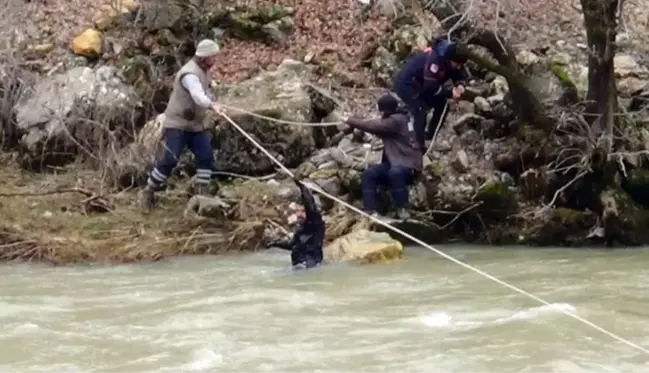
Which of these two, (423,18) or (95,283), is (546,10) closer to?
(423,18)

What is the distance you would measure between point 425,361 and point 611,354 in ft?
3.57

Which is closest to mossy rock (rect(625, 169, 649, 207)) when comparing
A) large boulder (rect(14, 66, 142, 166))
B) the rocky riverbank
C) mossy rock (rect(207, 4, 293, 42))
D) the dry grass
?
the rocky riverbank

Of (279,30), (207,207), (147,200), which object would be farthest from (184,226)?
(279,30)

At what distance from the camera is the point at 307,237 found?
9656mm

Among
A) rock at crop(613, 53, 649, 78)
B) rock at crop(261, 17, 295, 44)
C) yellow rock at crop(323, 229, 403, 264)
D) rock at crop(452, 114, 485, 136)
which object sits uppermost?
rock at crop(261, 17, 295, 44)

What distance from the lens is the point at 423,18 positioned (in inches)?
555

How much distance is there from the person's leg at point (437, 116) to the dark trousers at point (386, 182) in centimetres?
128

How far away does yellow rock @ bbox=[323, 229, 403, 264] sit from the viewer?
391 inches

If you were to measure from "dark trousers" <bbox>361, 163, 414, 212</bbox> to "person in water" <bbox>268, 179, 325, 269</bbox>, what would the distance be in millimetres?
1184

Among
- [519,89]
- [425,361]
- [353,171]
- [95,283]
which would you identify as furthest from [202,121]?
[425,361]

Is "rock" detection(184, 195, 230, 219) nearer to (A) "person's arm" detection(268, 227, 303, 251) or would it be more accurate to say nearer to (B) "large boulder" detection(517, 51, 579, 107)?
(A) "person's arm" detection(268, 227, 303, 251)

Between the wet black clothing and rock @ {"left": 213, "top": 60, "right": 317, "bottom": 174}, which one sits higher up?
rock @ {"left": 213, "top": 60, "right": 317, "bottom": 174}

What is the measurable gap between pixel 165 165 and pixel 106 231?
863 mm

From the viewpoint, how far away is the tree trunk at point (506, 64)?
37.2ft
